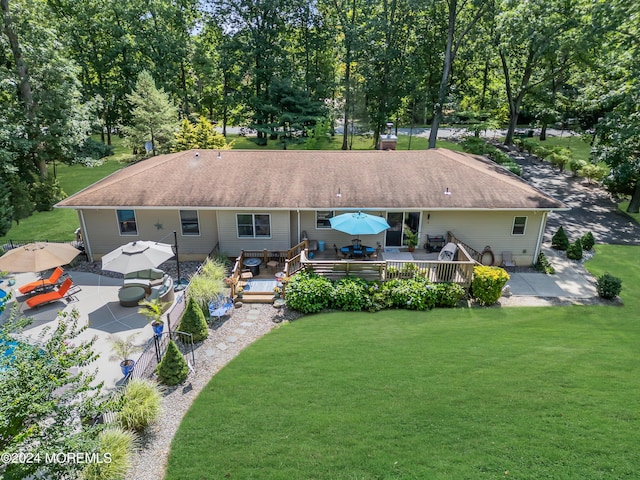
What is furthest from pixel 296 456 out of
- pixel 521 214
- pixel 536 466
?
pixel 521 214

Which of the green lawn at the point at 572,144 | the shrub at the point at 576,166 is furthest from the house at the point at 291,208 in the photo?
the green lawn at the point at 572,144

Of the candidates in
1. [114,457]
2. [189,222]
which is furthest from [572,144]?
[114,457]

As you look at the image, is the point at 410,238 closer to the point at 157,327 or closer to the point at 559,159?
the point at 157,327

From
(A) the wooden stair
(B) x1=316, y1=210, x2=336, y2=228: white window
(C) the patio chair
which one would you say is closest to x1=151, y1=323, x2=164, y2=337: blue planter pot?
(A) the wooden stair

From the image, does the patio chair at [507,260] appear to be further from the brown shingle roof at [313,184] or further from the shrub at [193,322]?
the shrub at [193,322]

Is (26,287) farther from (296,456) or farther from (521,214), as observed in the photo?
(521,214)

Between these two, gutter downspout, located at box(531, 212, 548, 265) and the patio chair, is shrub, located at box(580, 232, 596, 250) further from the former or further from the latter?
the patio chair

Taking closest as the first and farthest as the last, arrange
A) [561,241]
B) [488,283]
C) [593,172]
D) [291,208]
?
[488,283], [291,208], [561,241], [593,172]
